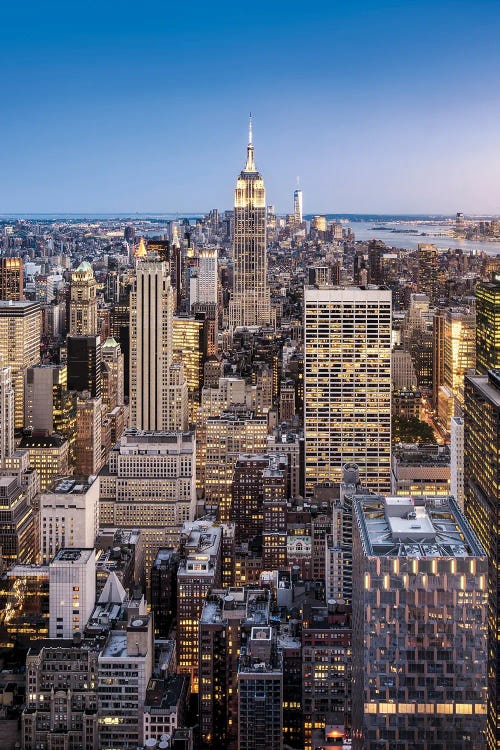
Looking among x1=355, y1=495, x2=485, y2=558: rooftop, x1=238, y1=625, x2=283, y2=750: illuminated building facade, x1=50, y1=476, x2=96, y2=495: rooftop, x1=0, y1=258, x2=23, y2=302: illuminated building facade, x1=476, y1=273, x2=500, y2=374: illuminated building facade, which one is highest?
x1=0, y1=258, x2=23, y2=302: illuminated building facade

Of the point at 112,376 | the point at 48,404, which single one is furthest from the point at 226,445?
the point at 112,376

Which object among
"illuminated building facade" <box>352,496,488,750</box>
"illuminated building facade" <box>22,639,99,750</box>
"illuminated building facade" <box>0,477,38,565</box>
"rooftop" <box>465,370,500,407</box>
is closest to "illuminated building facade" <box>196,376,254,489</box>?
"illuminated building facade" <box>0,477,38,565</box>

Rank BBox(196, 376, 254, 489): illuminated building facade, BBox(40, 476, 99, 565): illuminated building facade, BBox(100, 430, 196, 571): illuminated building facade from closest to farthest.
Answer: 1. BBox(40, 476, 99, 565): illuminated building facade
2. BBox(100, 430, 196, 571): illuminated building facade
3. BBox(196, 376, 254, 489): illuminated building facade

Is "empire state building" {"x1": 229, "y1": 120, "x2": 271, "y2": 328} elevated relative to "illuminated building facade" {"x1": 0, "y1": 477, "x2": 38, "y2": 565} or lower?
elevated

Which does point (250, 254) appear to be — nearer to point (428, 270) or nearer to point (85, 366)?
point (85, 366)

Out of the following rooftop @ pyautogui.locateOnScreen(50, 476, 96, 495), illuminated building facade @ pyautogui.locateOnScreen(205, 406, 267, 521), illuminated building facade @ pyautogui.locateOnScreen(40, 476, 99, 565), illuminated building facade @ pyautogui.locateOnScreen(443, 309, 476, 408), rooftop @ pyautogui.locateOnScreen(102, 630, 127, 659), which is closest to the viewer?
rooftop @ pyautogui.locateOnScreen(102, 630, 127, 659)

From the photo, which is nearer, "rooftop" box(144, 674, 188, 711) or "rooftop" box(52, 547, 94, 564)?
"rooftop" box(144, 674, 188, 711)

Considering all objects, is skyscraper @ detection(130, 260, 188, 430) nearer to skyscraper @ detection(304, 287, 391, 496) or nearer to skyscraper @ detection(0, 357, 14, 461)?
skyscraper @ detection(0, 357, 14, 461)
